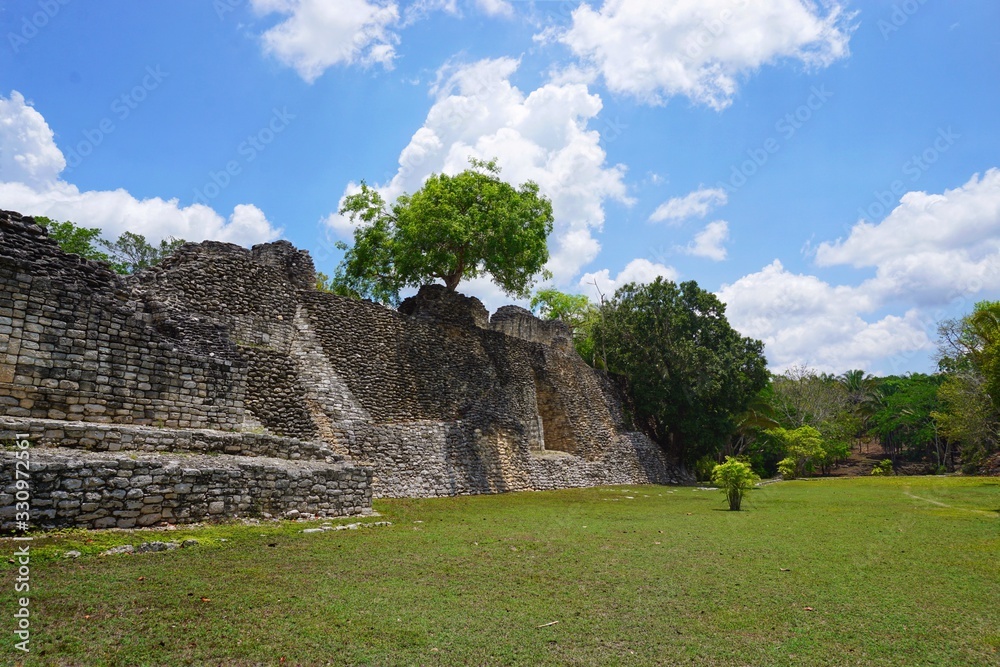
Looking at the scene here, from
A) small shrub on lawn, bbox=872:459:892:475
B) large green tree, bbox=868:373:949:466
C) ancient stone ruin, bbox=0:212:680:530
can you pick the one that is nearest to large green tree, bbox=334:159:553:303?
ancient stone ruin, bbox=0:212:680:530

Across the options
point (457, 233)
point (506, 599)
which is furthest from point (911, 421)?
point (506, 599)

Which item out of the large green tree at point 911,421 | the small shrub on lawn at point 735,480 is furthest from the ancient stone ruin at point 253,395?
the large green tree at point 911,421

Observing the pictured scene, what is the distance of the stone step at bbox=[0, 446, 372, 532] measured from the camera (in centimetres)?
679

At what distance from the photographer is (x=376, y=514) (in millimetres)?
10984

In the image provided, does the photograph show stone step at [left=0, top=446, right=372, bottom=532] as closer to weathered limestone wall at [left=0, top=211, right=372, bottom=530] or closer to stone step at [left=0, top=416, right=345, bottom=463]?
weathered limestone wall at [left=0, top=211, right=372, bottom=530]

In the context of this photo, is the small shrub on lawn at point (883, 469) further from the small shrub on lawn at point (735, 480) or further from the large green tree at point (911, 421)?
the small shrub on lawn at point (735, 480)

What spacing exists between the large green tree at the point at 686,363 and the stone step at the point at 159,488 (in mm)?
21837

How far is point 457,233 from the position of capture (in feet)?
76.9

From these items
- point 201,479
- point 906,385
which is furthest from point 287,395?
point 906,385

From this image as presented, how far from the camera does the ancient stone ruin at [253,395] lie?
8.12 meters

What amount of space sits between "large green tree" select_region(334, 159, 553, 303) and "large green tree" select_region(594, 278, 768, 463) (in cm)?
602

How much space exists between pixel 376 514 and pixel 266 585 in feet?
18.7

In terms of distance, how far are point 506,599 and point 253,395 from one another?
1008cm

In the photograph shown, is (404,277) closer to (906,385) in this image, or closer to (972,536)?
(972,536)
